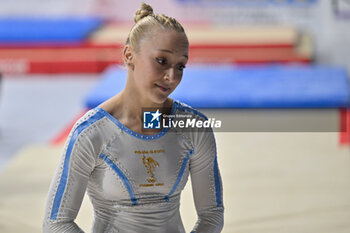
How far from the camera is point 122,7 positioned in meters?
10.8

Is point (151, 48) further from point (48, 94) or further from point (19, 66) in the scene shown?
point (19, 66)

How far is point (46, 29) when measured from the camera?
907 cm

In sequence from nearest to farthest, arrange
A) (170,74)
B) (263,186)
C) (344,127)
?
(170,74) < (263,186) < (344,127)

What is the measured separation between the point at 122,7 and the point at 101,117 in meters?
9.38

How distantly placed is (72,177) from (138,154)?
0.59 ft

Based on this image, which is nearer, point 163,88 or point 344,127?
point 163,88

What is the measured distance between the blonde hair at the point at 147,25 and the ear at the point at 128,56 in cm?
1

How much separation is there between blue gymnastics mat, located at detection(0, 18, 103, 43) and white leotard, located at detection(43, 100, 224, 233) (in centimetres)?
708

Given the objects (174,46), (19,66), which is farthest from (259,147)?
(19,66)

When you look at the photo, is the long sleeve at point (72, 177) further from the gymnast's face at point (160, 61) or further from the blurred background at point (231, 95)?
the blurred background at point (231, 95)

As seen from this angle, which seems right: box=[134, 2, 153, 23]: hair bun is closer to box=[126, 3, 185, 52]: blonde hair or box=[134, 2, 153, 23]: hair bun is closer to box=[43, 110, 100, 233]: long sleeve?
box=[126, 3, 185, 52]: blonde hair

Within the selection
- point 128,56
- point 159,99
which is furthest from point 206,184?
point 128,56

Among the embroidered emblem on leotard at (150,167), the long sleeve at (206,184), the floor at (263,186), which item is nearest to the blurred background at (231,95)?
the floor at (263,186)

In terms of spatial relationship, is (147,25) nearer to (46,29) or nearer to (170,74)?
(170,74)
